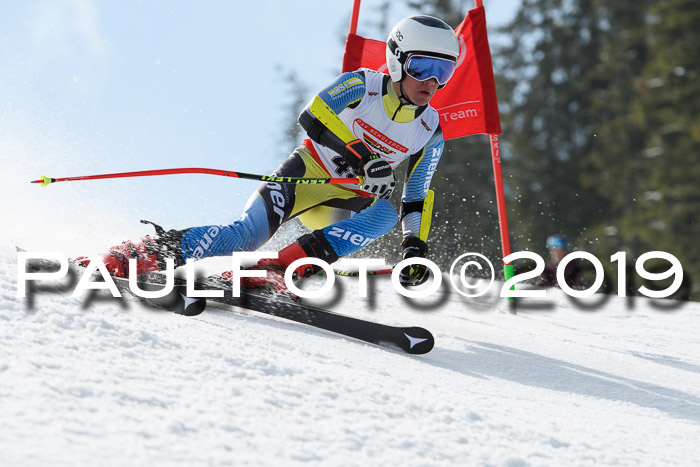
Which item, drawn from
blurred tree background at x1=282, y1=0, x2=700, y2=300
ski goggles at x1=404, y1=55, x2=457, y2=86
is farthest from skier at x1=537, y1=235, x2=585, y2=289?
blurred tree background at x1=282, y1=0, x2=700, y2=300

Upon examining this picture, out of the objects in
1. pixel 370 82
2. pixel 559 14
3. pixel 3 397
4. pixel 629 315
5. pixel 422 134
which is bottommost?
pixel 629 315

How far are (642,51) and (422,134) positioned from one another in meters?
21.2

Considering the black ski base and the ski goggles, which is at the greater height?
the ski goggles

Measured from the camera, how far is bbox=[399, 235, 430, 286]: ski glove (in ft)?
12.0

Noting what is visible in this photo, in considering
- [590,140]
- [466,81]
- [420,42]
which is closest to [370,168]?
[420,42]

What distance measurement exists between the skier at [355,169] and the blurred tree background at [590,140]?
45.4ft

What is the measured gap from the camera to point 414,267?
3.65 metres

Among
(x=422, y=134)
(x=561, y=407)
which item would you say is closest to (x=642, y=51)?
(x=422, y=134)

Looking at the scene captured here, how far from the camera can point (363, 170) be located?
340 centimetres

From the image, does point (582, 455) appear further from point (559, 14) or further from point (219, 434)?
point (559, 14)

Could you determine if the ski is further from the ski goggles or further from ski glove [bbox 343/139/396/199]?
the ski goggles

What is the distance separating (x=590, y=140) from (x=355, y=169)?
21627mm

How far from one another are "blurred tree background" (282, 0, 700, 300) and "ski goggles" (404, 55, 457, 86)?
1414 cm

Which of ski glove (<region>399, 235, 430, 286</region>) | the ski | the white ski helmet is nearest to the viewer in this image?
the ski
